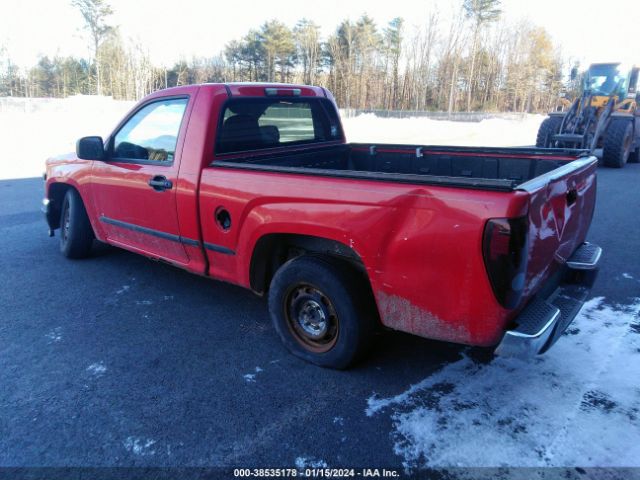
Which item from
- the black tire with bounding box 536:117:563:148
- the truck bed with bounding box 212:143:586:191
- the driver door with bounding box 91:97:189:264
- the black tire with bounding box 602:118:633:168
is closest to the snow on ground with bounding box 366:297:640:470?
the truck bed with bounding box 212:143:586:191

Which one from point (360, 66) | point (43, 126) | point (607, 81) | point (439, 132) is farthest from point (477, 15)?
point (43, 126)

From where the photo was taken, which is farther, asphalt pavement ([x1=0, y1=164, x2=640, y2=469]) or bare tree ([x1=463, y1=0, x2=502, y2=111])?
bare tree ([x1=463, y1=0, x2=502, y2=111])

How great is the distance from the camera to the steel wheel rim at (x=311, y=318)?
310 cm

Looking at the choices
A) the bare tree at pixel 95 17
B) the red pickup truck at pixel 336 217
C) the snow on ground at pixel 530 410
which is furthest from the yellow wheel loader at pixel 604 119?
the bare tree at pixel 95 17

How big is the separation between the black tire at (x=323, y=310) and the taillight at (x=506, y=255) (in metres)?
0.87

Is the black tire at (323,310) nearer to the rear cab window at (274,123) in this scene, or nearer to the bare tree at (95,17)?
the rear cab window at (274,123)

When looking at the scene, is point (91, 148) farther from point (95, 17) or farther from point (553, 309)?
point (95, 17)

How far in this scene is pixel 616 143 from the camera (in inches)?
494

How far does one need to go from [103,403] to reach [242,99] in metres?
2.40

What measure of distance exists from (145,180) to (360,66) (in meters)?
52.6

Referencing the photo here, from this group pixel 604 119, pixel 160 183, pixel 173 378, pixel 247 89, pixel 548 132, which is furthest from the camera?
pixel 548 132

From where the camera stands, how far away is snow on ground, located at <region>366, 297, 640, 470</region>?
2.37m

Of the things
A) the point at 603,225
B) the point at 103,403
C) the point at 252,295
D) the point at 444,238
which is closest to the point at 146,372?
the point at 103,403

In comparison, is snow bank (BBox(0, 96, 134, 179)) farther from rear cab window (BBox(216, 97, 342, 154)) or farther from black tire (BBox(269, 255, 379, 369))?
black tire (BBox(269, 255, 379, 369))
